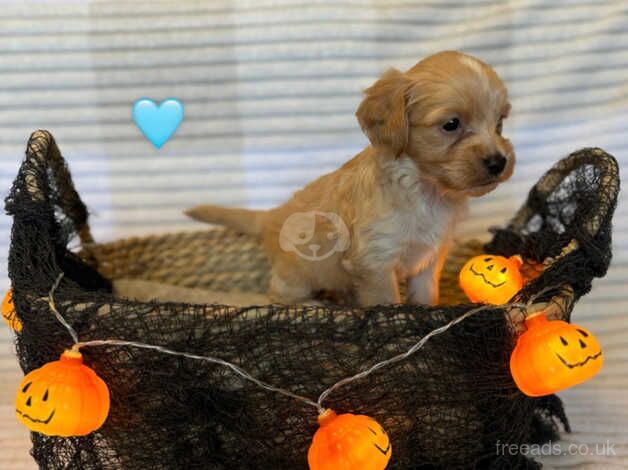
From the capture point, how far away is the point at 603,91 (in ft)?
7.04

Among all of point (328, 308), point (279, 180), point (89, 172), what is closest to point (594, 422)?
point (328, 308)

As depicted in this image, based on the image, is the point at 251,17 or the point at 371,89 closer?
the point at 371,89

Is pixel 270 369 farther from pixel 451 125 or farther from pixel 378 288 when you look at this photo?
pixel 451 125

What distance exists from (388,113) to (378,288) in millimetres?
416

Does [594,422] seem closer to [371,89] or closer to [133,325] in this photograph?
[371,89]

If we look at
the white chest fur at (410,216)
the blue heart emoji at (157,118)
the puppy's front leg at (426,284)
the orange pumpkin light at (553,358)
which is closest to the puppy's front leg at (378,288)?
the white chest fur at (410,216)

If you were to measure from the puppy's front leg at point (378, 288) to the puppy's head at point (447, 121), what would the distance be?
0.87ft

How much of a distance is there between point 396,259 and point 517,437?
462 millimetres

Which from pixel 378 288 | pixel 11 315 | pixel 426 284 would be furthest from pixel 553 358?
pixel 11 315

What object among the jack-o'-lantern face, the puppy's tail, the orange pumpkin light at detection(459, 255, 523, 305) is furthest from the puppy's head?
the jack-o'-lantern face

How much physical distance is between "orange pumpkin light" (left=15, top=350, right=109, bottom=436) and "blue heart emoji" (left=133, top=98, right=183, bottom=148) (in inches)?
34.5

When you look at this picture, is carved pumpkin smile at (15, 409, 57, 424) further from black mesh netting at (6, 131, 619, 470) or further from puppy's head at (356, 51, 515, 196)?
puppy's head at (356, 51, 515, 196)

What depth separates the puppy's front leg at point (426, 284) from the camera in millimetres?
1692

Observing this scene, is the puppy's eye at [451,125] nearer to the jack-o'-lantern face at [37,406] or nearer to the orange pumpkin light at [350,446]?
the orange pumpkin light at [350,446]
